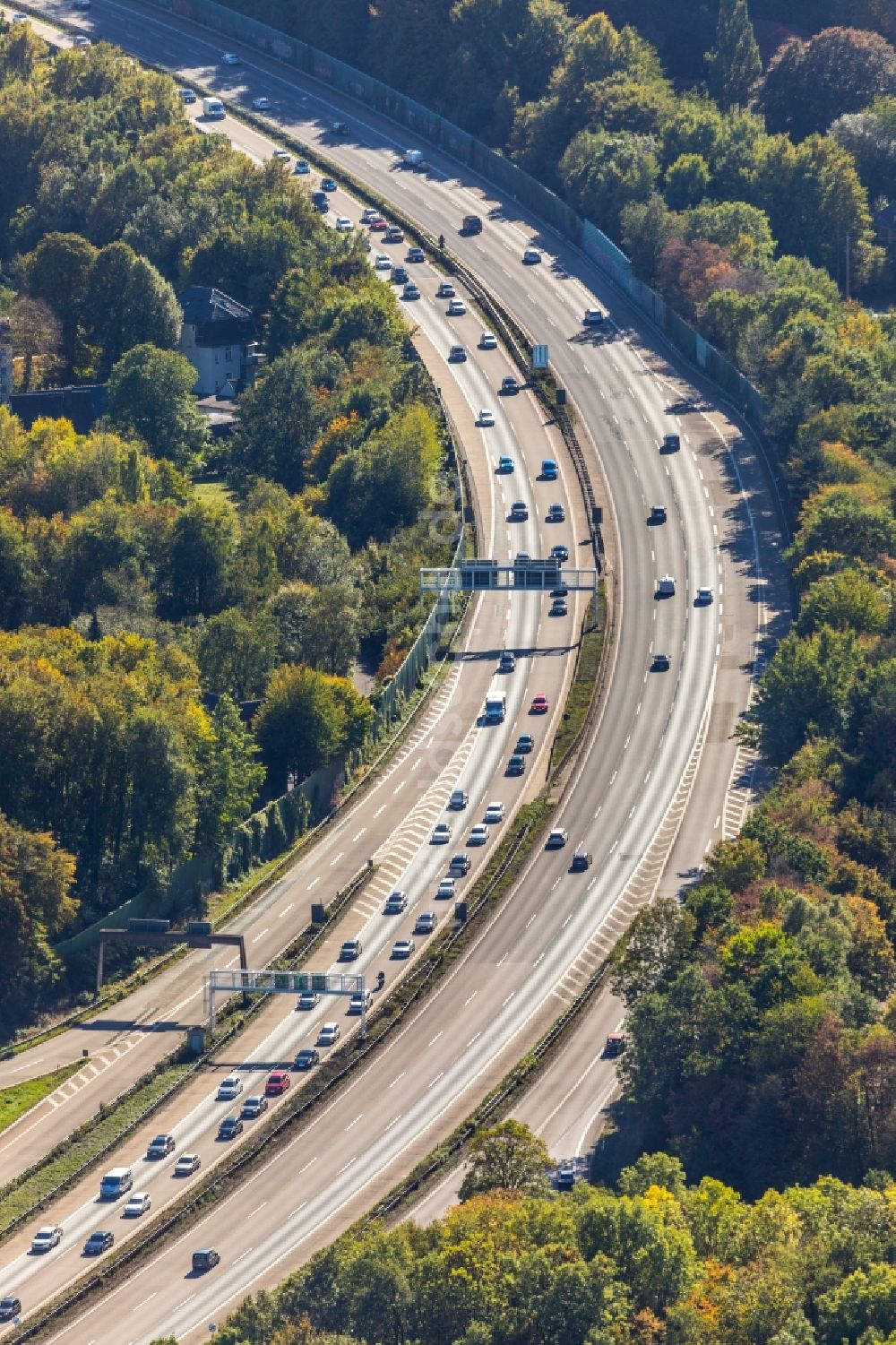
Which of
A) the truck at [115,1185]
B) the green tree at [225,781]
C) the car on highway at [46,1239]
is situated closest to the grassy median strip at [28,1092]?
the truck at [115,1185]

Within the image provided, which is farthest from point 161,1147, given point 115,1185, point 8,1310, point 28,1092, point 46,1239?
point 8,1310

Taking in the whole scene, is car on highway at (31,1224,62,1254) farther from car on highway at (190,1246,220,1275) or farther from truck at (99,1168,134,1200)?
car on highway at (190,1246,220,1275)

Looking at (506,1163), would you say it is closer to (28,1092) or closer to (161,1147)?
(161,1147)

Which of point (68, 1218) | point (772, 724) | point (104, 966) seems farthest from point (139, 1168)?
point (772, 724)

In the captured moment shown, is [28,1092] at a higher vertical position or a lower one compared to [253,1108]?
lower

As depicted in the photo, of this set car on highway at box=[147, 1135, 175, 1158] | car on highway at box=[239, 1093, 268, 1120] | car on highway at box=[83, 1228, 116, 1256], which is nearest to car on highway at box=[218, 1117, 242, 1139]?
car on highway at box=[239, 1093, 268, 1120]
